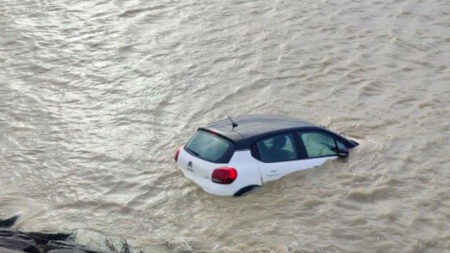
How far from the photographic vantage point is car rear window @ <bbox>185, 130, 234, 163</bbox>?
13289 mm

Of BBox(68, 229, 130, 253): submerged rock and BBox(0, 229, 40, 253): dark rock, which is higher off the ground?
BBox(0, 229, 40, 253): dark rock

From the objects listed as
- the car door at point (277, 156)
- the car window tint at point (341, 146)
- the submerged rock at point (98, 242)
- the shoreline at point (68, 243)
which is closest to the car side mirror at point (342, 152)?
the car window tint at point (341, 146)

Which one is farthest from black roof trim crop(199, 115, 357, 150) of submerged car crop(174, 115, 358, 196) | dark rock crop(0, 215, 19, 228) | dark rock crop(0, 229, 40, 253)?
dark rock crop(0, 229, 40, 253)

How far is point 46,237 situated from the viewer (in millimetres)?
11602

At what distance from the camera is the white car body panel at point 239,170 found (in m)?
13.3

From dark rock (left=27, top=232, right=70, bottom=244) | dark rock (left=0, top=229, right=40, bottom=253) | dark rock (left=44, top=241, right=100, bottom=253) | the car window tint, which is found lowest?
the car window tint

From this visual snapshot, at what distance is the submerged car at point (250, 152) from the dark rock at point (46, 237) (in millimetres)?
2713

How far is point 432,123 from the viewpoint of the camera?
57.3 feet

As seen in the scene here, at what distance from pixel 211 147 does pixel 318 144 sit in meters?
1.95

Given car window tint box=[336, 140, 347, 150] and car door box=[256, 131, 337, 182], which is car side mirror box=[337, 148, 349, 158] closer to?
car window tint box=[336, 140, 347, 150]

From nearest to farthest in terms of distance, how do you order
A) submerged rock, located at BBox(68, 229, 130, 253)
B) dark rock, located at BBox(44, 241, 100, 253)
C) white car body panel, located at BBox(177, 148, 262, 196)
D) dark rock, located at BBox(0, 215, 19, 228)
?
dark rock, located at BBox(44, 241, 100, 253)
submerged rock, located at BBox(68, 229, 130, 253)
dark rock, located at BBox(0, 215, 19, 228)
white car body panel, located at BBox(177, 148, 262, 196)

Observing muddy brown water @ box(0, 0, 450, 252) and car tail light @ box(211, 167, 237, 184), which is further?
muddy brown water @ box(0, 0, 450, 252)

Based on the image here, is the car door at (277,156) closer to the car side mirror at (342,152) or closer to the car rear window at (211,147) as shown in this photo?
the car rear window at (211,147)

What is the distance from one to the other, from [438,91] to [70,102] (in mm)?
8399
